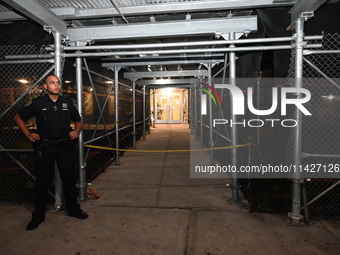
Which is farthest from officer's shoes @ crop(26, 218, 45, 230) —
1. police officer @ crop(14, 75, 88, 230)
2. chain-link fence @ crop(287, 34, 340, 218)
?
chain-link fence @ crop(287, 34, 340, 218)

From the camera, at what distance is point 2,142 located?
4.25 meters

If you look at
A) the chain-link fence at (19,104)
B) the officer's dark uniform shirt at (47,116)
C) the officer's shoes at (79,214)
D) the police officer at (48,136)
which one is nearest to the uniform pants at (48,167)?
the police officer at (48,136)

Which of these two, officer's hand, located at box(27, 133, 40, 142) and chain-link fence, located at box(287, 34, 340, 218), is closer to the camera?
officer's hand, located at box(27, 133, 40, 142)

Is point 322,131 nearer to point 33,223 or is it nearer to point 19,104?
point 33,223

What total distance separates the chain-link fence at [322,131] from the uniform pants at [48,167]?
3641 millimetres

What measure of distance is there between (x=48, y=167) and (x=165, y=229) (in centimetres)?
199

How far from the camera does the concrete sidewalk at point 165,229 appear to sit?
2.71m

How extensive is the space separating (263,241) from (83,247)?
234cm

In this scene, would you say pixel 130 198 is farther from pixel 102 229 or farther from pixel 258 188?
pixel 258 188

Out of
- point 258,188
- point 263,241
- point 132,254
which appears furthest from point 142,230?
point 258,188

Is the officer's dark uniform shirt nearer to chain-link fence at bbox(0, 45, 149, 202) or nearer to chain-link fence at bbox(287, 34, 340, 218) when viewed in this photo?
chain-link fence at bbox(0, 45, 149, 202)

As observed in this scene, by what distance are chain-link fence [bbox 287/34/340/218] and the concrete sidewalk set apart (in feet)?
1.60

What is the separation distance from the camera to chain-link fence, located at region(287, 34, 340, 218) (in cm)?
347

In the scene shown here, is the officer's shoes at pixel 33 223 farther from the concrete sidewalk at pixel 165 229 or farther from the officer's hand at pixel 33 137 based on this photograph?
the officer's hand at pixel 33 137
